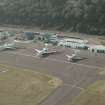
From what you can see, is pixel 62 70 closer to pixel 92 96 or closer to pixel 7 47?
pixel 92 96

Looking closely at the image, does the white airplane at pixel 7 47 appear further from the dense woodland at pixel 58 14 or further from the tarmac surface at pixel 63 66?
the dense woodland at pixel 58 14

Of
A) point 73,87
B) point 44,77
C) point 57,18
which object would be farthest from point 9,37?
point 73,87

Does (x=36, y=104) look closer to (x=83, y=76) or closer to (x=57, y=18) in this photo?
(x=83, y=76)

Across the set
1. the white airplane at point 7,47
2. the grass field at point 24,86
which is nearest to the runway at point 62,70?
the grass field at point 24,86

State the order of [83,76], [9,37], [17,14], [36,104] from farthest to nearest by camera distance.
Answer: [17,14] < [9,37] < [83,76] < [36,104]

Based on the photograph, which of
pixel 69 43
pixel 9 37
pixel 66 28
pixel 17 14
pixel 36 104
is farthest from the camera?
pixel 17 14

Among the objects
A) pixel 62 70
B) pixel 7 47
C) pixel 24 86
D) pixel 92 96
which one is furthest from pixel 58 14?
pixel 92 96
